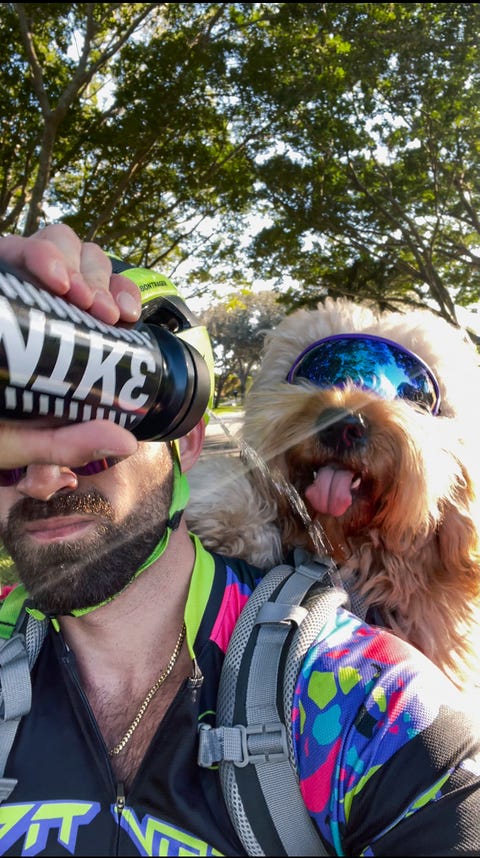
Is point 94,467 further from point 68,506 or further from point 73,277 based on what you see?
point 73,277

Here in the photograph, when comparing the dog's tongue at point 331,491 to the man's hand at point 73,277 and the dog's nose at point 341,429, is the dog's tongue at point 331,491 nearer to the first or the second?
the dog's nose at point 341,429

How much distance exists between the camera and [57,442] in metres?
1.12

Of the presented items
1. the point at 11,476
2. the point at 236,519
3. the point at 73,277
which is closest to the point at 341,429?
the point at 236,519

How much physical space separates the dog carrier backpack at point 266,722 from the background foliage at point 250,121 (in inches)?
314

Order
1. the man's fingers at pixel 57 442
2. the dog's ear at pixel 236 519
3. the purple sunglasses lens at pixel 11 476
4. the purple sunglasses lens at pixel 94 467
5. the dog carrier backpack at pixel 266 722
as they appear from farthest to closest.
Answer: the dog's ear at pixel 236 519, the purple sunglasses lens at pixel 94 467, the purple sunglasses lens at pixel 11 476, the dog carrier backpack at pixel 266 722, the man's fingers at pixel 57 442

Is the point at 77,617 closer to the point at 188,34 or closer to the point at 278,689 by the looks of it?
the point at 278,689

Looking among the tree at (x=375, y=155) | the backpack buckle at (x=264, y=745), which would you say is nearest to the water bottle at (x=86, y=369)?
the backpack buckle at (x=264, y=745)

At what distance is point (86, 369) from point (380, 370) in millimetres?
1559

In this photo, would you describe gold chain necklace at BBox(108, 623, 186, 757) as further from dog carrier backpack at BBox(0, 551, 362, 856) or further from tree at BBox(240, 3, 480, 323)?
tree at BBox(240, 3, 480, 323)

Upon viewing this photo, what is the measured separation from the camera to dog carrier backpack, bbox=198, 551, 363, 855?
1.41m

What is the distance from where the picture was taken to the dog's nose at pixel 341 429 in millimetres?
2238

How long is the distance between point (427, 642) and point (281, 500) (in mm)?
759

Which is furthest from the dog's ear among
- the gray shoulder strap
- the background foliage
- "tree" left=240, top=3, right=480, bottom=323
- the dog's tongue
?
the background foliage

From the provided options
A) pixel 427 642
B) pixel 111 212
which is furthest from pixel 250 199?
pixel 427 642
